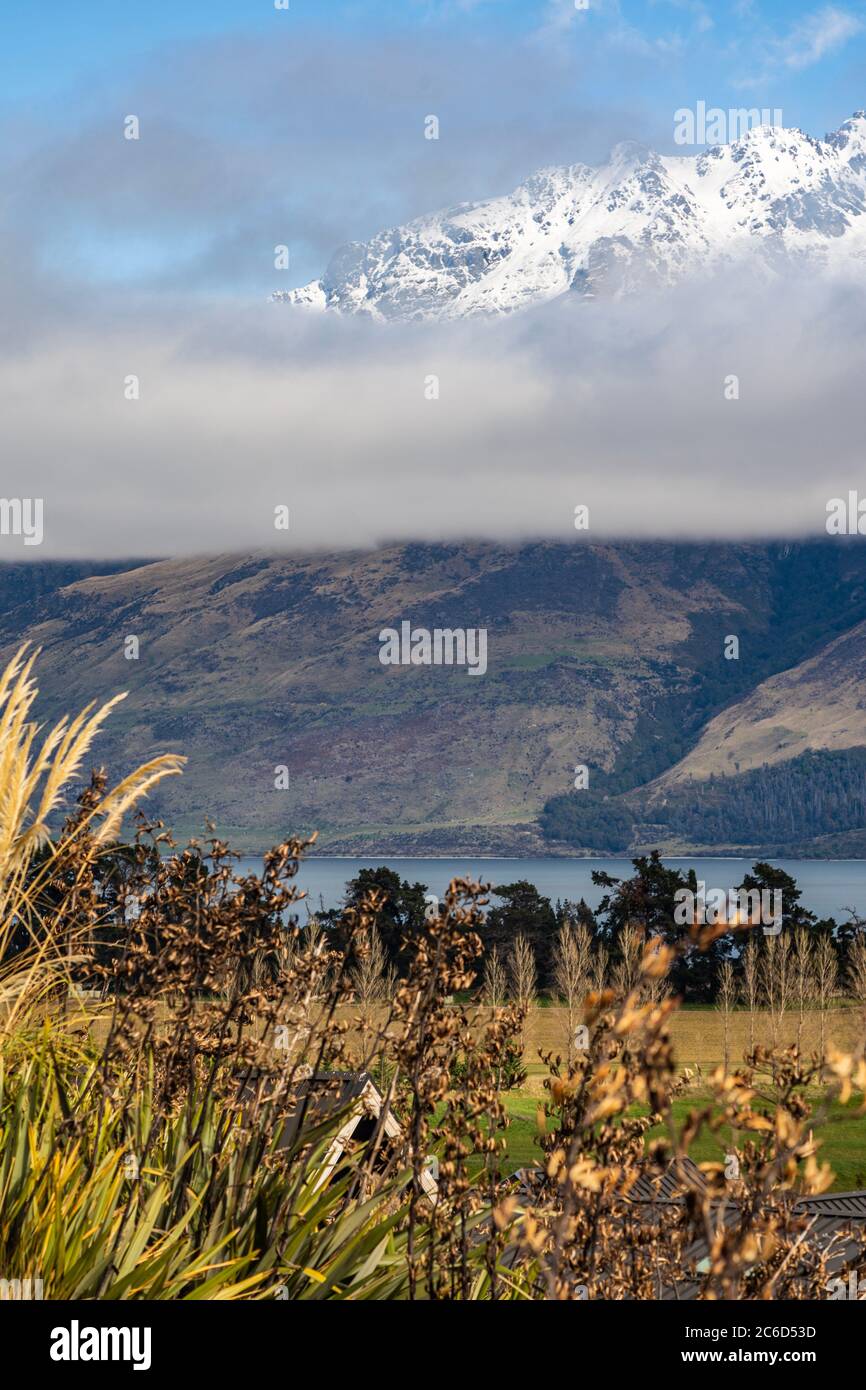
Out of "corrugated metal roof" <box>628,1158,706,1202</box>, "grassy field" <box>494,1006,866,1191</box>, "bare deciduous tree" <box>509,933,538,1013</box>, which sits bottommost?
"grassy field" <box>494,1006,866,1191</box>

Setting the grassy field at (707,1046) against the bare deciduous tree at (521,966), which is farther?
the bare deciduous tree at (521,966)

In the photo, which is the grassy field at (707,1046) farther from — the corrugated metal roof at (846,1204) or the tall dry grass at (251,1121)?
the tall dry grass at (251,1121)

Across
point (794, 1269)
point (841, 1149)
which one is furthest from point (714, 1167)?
point (841, 1149)

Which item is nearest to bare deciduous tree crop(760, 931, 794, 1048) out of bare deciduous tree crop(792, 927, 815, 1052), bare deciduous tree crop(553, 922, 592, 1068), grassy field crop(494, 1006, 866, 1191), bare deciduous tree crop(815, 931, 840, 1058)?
bare deciduous tree crop(792, 927, 815, 1052)

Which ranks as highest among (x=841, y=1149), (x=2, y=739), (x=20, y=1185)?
(x=2, y=739)

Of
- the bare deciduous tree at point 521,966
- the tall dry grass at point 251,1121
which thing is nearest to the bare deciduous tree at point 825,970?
the bare deciduous tree at point 521,966

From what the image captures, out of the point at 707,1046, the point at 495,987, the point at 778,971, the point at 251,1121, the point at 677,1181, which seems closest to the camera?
the point at 251,1121

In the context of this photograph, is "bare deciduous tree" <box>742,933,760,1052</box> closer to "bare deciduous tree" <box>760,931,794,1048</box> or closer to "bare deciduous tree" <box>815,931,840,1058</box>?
"bare deciduous tree" <box>760,931,794,1048</box>

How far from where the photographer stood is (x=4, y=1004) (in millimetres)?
4660

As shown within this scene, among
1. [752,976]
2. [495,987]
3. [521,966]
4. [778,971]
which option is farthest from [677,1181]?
[778,971]

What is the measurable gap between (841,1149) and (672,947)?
40.8 m

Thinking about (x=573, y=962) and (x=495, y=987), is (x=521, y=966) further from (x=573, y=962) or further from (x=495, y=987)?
(x=495, y=987)

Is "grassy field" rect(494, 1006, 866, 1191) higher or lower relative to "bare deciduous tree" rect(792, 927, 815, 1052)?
lower

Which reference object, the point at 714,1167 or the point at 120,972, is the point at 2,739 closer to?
the point at 120,972
